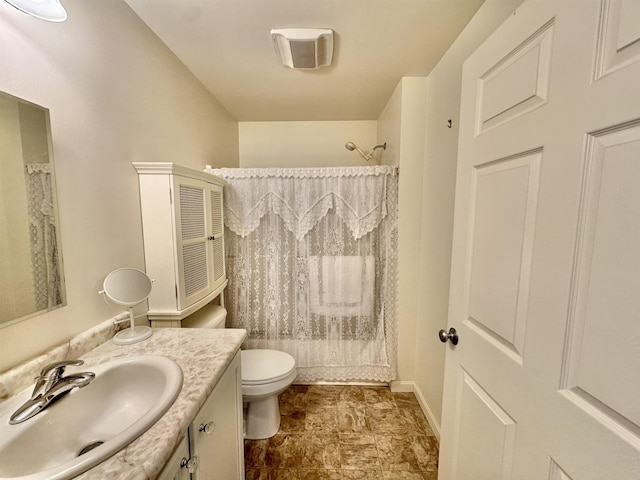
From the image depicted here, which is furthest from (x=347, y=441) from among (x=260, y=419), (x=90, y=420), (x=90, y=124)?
(x=90, y=124)

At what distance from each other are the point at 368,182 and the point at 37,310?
1703 millimetres

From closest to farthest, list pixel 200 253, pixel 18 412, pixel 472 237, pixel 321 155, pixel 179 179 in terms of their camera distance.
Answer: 1. pixel 18 412
2. pixel 472 237
3. pixel 179 179
4. pixel 200 253
5. pixel 321 155

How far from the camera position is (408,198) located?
6.05 ft

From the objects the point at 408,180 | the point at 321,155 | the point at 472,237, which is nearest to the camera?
the point at 472,237

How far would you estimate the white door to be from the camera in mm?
455

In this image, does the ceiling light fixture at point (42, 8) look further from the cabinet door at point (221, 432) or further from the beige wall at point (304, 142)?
the beige wall at point (304, 142)

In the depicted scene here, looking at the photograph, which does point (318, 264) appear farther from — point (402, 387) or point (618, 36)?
point (618, 36)

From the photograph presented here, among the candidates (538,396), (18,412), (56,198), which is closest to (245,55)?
(56,198)

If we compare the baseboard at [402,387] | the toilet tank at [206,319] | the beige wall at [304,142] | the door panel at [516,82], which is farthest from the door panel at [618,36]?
the beige wall at [304,142]

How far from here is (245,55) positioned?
1502 millimetres

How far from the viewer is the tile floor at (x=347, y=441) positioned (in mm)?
1398

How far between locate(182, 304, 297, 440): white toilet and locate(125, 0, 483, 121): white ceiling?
1522 mm

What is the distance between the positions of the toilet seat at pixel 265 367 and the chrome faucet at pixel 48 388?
91 cm

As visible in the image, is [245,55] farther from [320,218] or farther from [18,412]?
[18,412]
